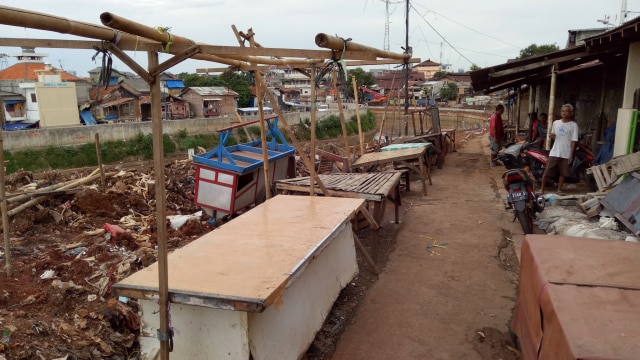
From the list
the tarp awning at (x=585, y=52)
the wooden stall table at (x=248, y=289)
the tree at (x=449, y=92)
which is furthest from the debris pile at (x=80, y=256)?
the tree at (x=449, y=92)

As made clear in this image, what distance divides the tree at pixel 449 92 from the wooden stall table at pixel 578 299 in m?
47.7

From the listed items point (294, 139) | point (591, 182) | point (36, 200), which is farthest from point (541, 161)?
point (36, 200)

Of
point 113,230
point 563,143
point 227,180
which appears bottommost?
point 113,230

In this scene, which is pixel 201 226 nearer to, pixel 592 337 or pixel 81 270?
pixel 81 270

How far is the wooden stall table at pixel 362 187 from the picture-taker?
5.89 meters

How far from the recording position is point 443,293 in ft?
A: 15.9

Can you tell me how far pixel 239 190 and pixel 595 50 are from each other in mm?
6408

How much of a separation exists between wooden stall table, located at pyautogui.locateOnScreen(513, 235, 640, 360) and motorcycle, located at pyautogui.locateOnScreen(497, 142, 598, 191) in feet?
15.9

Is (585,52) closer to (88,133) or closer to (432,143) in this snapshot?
(432,143)

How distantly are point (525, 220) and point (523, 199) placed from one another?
0.32 metres

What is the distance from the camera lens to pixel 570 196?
674 cm

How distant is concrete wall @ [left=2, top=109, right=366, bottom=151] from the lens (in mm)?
22094

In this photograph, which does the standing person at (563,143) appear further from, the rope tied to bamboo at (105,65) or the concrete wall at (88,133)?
the concrete wall at (88,133)

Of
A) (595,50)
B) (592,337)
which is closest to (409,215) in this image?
(595,50)
